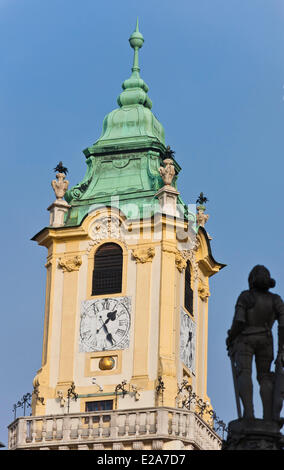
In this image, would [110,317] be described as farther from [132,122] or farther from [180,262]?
[132,122]

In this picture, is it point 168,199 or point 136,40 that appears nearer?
point 168,199

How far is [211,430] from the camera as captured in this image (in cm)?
5928

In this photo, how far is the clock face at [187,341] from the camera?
61.3m

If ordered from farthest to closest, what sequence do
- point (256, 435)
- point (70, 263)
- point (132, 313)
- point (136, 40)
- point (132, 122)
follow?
point (136, 40) < point (132, 122) < point (70, 263) < point (132, 313) < point (256, 435)

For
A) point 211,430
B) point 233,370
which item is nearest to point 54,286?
point 211,430

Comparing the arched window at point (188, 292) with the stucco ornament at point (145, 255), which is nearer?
the stucco ornament at point (145, 255)

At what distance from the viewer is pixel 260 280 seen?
24.5 meters

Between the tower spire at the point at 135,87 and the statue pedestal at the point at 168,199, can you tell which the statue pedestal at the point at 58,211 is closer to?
the statue pedestal at the point at 168,199

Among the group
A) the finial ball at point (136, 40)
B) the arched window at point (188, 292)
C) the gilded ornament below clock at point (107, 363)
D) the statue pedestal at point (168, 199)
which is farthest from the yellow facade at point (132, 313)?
the finial ball at point (136, 40)

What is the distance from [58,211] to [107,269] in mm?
3150

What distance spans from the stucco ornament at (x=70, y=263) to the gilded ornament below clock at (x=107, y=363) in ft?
13.2

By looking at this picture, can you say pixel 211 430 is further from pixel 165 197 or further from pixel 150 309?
pixel 165 197

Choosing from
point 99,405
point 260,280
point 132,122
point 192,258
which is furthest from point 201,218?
point 260,280

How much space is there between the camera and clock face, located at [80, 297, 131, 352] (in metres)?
60.6
